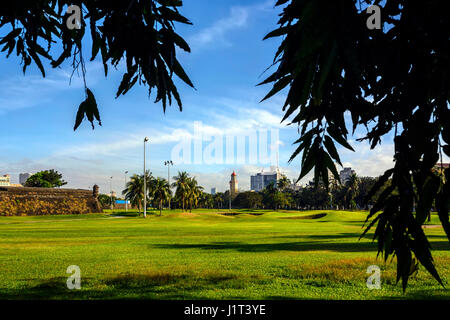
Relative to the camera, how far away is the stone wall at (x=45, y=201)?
71562mm

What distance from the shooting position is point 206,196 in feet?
547

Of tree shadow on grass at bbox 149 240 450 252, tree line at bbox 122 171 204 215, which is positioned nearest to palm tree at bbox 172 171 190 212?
tree line at bbox 122 171 204 215

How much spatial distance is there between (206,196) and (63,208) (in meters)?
92.5

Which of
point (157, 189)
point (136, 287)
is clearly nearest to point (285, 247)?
point (136, 287)

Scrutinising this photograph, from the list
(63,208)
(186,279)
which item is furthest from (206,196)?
(186,279)

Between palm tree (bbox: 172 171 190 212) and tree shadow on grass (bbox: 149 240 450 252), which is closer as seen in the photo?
tree shadow on grass (bbox: 149 240 450 252)

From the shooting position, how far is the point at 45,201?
76625 millimetres

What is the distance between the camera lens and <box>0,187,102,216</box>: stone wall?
71.6 meters

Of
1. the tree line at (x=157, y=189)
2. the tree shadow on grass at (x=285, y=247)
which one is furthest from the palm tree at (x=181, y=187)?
the tree shadow on grass at (x=285, y=247)

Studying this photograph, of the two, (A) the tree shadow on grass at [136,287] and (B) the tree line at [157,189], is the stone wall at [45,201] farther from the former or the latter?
(A) the tree shadow on grass at [136,287]

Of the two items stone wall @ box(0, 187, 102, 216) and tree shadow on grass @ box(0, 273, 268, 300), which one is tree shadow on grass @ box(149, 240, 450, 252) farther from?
stone wall @ box(0, 187, 102, 216)

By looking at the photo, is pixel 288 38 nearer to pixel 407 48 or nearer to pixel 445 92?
pixel 407 48

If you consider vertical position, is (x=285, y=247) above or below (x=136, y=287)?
below

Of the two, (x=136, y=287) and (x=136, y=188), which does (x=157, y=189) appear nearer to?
(x=136, y=188)
